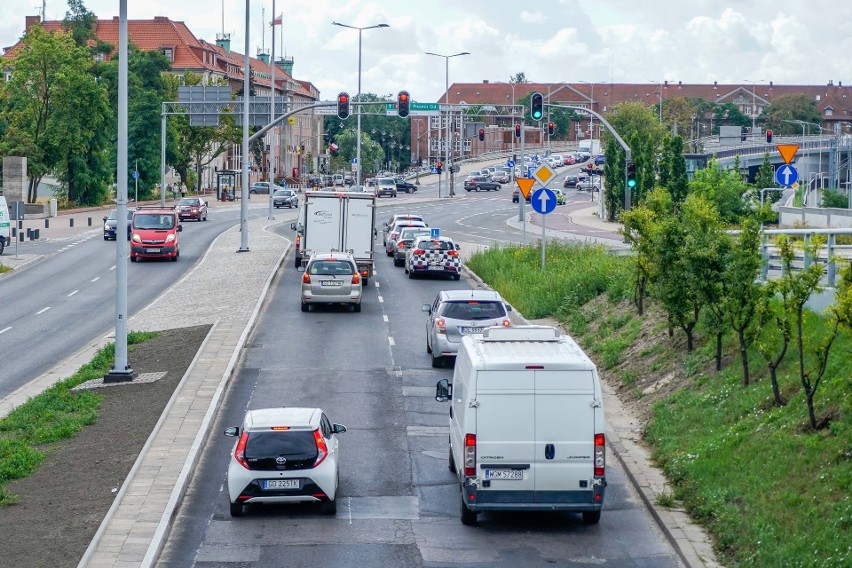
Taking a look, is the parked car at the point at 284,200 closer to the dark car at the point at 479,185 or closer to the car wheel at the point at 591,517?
the dark car at the point at 479,185

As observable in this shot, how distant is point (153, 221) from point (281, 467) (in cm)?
3827

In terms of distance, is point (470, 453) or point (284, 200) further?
point (284, 200)

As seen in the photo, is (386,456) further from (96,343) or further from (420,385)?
(96,343)

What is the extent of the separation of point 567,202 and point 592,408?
95.9 meters

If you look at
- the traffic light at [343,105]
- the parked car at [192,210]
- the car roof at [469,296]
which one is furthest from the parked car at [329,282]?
the parked car at [192,210]

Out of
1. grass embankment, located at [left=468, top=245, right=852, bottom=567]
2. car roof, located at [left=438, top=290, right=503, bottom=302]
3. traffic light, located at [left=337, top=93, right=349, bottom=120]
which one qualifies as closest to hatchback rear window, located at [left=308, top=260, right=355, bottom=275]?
car roof, located at [left=438, top=290, right=503, bottom=302]

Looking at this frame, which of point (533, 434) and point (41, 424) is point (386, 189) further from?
point (533, 434)

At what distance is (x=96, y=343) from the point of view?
104 ft

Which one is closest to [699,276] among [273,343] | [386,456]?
[386,456]

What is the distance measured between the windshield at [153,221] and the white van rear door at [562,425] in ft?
130

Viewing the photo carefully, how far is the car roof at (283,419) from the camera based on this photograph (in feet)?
49.1

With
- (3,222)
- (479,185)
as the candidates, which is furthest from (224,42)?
(3,222)

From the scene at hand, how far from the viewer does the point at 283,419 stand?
15.2m

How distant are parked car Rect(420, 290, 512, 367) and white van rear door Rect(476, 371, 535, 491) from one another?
1079cm
